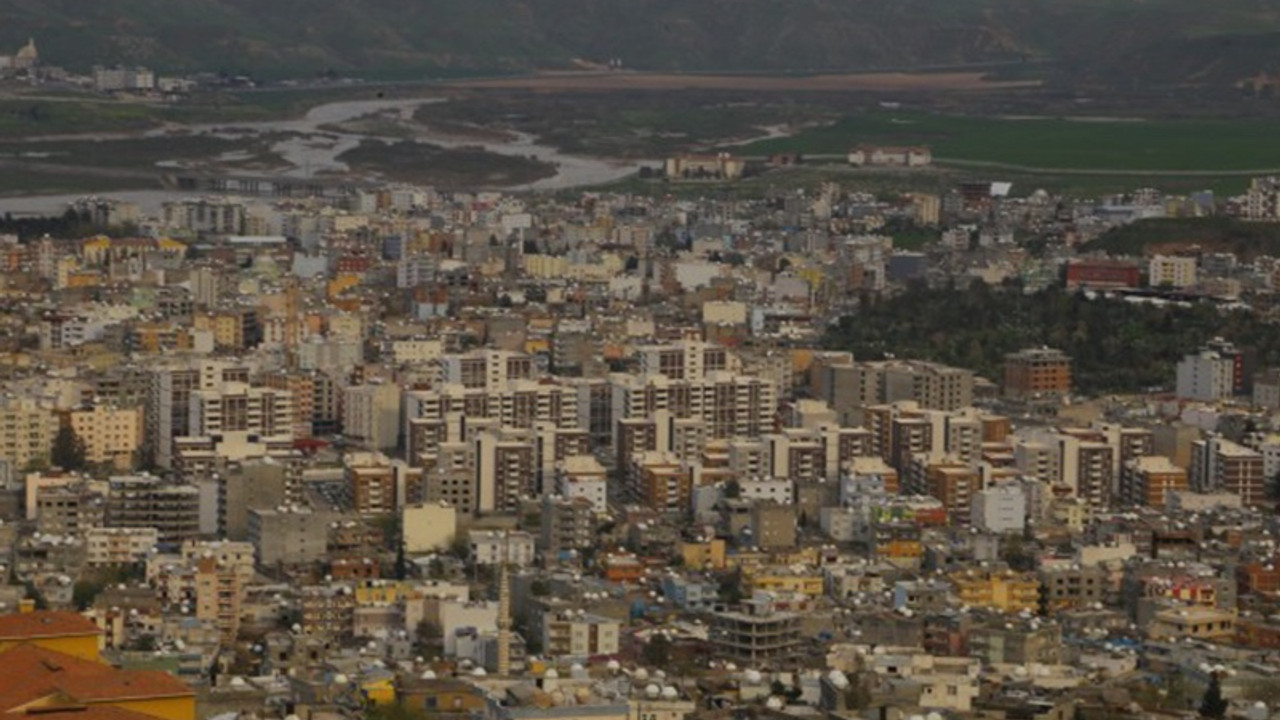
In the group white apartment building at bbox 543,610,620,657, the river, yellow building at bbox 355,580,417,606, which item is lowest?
the river

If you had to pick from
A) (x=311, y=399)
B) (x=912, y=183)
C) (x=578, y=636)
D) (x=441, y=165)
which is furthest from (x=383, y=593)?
(x=441, y=165)

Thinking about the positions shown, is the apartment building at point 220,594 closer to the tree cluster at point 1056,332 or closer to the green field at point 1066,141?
the tree cluster at point 1056,332

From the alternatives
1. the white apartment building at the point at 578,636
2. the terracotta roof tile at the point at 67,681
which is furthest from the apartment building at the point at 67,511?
the terracotta roof tile at the point at 67,681

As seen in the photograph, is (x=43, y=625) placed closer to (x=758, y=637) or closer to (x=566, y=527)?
(x=758, y=637)

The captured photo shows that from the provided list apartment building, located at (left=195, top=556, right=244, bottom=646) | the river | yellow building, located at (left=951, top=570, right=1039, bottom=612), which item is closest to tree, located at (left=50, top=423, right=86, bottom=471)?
apartment building, located at (left=195, top=556, right=244, bottom=646)

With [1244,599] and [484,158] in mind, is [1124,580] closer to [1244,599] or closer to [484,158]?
[1244,599]

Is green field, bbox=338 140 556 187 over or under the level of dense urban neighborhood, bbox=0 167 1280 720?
under

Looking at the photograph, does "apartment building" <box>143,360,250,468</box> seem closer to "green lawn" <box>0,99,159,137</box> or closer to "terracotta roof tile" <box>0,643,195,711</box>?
"terracotta roof tile" <box>0,643,195,711</box>
